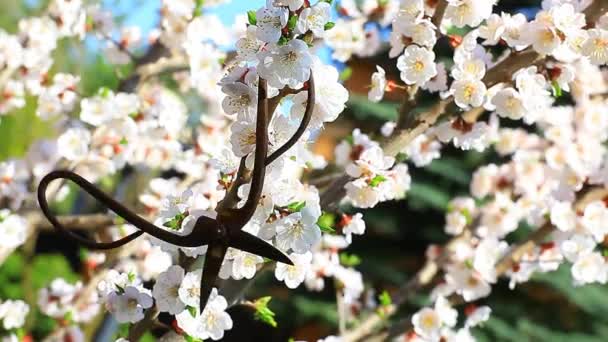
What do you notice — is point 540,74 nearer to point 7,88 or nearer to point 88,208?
point 7,88

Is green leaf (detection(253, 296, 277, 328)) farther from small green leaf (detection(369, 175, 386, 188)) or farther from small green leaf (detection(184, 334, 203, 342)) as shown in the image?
small green leaf (detection(369, 175, 386, 188))

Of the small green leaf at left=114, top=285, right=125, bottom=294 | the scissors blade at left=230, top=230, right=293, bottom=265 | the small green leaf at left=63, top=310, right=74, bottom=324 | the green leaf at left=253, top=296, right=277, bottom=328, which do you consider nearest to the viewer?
the scissors blade at left=230, top=230, right=293, bottom=265

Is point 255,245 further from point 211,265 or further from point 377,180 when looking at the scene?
point 377,180

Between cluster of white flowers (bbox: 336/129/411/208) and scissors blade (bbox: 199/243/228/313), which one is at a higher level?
scissors blade (bbox: 199/243/228/313)

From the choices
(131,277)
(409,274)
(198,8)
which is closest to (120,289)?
(131,277)

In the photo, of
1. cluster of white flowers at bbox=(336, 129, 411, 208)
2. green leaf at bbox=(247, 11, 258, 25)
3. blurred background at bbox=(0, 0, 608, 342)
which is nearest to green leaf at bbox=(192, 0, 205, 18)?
cluster of white flowers at bbox=(336, 129, 411, 208)

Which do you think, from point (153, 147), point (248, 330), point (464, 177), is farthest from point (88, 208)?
point (153, 147)

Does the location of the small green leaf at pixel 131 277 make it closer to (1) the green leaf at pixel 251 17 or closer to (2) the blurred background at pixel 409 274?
(1) the green leaf at pixel 251 17
